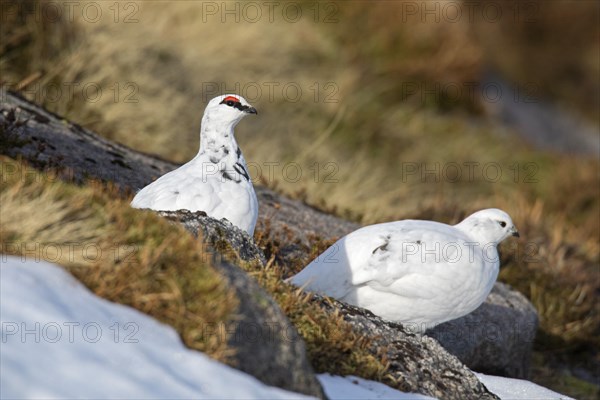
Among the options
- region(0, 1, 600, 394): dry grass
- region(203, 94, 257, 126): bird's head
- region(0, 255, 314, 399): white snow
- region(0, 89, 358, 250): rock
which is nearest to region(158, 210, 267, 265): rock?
region(0, 255, 314, 399): white snow

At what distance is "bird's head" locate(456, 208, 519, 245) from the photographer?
5703 millimetres

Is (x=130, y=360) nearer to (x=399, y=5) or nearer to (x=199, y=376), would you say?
(x=199, y=376)

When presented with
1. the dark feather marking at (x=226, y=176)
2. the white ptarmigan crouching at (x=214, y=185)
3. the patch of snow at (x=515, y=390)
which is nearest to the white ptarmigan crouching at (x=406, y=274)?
the patch of snow at (x=515, y=390)

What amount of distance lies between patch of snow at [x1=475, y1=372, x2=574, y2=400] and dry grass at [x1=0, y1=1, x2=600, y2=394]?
9.41 ft

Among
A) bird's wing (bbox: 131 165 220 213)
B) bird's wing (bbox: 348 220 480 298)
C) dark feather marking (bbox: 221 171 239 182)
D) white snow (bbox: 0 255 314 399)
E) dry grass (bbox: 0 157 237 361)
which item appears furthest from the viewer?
dark feather marking (bbox: 221 171 239 182)

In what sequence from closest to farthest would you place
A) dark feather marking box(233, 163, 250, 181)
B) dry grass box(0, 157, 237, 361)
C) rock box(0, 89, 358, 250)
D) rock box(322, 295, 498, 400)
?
1. dry grass box(0, 157, 237, 361)
2. rock box(322, 295, 498, 400)
3. dark feather marking box(233, 163, 250, 181)
4. rock box(0, 89, 358, 250)

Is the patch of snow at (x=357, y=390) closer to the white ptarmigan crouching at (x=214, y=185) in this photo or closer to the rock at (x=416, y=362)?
the rock at (x=416, y=362)

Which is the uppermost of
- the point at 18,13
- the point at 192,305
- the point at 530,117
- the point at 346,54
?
the point at 192,305

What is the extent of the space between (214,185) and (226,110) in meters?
0.76

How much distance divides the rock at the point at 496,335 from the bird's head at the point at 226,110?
175 centimetres

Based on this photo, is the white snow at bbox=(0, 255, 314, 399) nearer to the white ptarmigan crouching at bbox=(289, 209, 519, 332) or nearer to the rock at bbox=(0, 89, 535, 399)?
the rock at bbox=(0, 89, 535, 399)

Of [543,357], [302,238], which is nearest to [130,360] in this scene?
[302,238]

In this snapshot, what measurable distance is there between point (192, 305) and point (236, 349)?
0.22 m

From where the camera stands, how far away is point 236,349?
3537 millimetres
